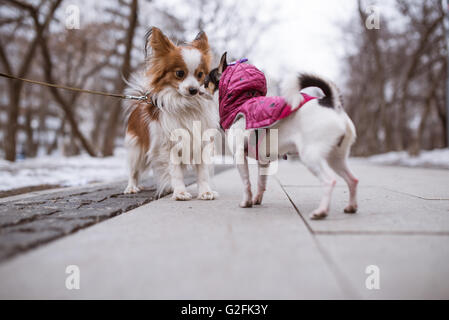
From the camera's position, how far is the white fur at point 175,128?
11.2 ft

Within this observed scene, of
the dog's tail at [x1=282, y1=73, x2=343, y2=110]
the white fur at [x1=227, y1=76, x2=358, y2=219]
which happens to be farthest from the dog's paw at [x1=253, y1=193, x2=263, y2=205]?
the dog's tail at [x1=282, y1=73, x2=343, y2=110]

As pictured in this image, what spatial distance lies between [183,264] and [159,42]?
2611mm

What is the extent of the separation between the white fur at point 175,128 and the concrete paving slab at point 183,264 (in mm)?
1304

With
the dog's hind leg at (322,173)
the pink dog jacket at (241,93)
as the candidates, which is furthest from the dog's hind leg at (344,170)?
the pink dog jacket at (241,93)

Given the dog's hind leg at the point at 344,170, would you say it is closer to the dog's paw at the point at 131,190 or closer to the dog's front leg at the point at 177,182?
the dog's front leg at the point at 177,182

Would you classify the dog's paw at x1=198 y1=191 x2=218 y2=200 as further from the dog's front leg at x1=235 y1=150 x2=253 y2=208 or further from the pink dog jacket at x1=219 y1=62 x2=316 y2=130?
the pink dog jacket at x1=219 y1=62 x2=316 y2=130

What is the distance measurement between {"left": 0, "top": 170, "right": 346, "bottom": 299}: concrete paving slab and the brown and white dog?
54.8 inches

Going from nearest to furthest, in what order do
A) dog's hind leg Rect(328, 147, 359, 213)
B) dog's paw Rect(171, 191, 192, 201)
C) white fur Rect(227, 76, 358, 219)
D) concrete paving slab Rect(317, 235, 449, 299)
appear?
1. concrete paving slab Rect(317, 235, 449, 299)
2. white fur Rect(227, 76, 358, 219)
3. dog's hind leg Rect(328, 147, 359, 213)
4. dog's paw Rect(171, 191, 192, 201)

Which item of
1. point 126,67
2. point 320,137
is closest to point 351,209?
point 320,137

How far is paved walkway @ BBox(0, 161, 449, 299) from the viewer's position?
125 cm

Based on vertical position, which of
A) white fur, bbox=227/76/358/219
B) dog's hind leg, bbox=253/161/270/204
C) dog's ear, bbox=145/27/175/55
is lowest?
dog's hind leg, bbox=253/161/270/204
